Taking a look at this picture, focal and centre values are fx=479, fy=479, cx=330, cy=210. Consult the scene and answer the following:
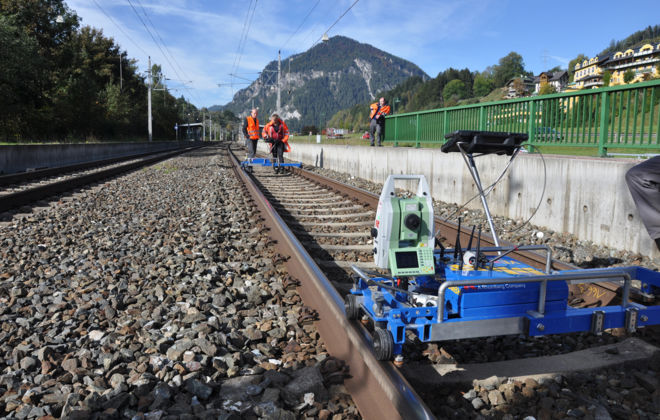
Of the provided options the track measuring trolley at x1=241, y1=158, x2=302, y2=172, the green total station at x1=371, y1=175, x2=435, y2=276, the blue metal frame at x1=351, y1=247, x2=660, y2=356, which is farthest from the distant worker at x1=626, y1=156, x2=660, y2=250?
the track measuring trolley at x1=241, y1=158, x2=302, y2=172

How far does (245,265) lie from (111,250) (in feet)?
6.08

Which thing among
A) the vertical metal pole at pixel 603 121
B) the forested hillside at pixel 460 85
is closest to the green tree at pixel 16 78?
the vertical metal pole at pixel 603 121

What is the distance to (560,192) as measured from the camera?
265 inches

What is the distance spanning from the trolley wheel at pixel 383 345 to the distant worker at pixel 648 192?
379 centimetres

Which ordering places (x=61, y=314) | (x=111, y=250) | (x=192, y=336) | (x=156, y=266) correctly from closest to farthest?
1. (x=192, y=336)
2. (x=61, y=314)
3. (x=156, y=266)
4. (x=111, y=250)

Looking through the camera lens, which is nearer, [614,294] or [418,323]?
[418,323]

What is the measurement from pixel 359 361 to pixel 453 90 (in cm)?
18217

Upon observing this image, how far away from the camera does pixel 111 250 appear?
5582 mm

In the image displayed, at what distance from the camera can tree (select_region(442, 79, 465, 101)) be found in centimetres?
17325

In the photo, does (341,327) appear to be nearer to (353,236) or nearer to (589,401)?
(589,401)

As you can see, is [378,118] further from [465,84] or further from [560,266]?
[465,84]

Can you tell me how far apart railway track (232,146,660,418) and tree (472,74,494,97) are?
185 metres

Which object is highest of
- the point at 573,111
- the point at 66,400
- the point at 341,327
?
the point at 573,111

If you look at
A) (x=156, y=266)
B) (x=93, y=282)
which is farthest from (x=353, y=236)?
(x=93, y=282)
